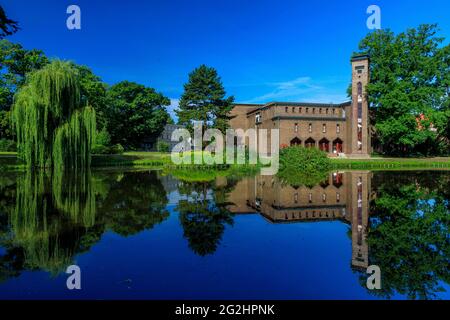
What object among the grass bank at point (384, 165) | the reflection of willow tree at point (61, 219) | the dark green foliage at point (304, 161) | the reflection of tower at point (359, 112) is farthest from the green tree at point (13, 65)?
the reflection of tower at point (359, 112)

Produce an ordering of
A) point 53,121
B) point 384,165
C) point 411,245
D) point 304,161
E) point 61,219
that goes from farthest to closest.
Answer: point 384,165, point 304,161, point 53,121, point 61,219, point 411,245

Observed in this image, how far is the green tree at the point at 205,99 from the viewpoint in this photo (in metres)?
40.8

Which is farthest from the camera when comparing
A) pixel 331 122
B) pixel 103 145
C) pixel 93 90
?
pixel 331 122

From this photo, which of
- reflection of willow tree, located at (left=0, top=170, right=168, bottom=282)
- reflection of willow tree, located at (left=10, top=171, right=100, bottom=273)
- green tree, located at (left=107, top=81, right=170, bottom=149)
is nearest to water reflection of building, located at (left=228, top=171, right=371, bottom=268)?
reflection of willow tree, located at (left=0, top=170, right=168, bottom=282)

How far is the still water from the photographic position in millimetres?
4250

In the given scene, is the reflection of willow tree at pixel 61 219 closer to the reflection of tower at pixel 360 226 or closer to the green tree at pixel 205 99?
the reflection of tower at pixel 360 226

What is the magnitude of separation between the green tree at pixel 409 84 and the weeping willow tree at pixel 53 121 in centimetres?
3238

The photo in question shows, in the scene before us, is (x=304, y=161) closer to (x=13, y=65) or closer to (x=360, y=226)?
(x=360, y=226)

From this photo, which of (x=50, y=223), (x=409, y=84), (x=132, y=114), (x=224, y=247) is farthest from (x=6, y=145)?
(x=409, y=84)

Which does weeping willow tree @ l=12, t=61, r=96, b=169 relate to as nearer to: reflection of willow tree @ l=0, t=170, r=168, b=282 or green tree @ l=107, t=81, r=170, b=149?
reflection of willow tree @ l=0, t=170, r=168, b=282

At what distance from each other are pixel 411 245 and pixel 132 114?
163 feet

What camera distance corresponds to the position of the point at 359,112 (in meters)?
39.7

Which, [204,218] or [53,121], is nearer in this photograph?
[204,218]
